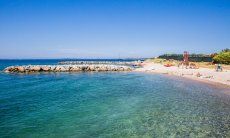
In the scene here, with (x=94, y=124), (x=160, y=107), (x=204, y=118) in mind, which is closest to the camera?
(x=94, y=124)

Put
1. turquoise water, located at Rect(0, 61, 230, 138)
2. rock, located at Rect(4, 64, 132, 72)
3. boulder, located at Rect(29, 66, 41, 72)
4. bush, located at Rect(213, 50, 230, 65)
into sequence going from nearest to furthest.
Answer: turquoise water, located at Rect(0, 61, 230, 138) → boulder, located at Rect(29, 66, 41, 72) → rock, located at Rect(4, 64, 132, 72) → bush, located at Rect(213, 50, 230, 65)

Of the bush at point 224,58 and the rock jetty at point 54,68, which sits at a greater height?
the bush at point 224,58

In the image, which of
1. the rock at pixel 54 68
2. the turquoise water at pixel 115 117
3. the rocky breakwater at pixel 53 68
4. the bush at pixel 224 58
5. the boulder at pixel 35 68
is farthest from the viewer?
the bush at pixel 224 58

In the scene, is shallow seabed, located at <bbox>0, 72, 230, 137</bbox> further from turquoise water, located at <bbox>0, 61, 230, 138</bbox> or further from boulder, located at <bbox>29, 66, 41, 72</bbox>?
boulder, located at <bbox>29, 66, 41, 72</bbox>

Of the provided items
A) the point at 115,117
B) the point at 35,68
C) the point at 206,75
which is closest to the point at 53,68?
the point at 35,68

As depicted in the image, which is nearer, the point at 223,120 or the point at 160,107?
the point at 223,120

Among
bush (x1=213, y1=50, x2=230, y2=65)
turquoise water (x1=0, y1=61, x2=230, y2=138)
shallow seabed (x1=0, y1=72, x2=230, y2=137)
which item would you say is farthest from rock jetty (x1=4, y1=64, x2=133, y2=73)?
shallow seabed (x1=0, y1=72, x2=230, y2=137)

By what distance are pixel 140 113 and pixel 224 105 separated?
7.14m

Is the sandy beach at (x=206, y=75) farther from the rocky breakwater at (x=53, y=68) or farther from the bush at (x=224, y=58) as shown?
the rocky breakwater at (x=53, y=68)

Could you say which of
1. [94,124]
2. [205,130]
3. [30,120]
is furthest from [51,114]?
[205,130]

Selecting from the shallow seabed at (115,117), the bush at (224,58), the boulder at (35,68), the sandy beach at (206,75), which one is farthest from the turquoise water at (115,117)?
the bush at (224,58)

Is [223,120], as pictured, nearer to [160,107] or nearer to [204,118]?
[204,118]

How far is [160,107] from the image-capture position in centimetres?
1953

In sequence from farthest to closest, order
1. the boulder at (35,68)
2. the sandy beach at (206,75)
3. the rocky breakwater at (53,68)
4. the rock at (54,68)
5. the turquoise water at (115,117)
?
1. the rock at (54,68)
2. the rocky breakwater at (53,68)
3. the boulder at (35,68)
4. the sandy beach at (206,75)
5. the turquoise water at (115,117)
